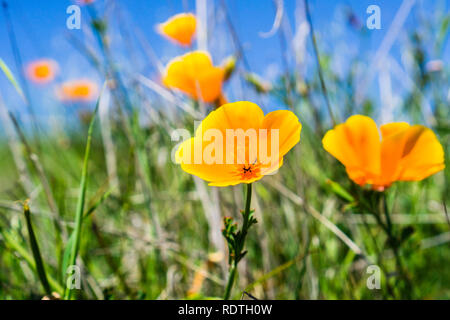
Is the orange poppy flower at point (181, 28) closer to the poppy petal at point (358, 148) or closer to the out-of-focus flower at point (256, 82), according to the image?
the out-of-focus flower at point (256, 82)

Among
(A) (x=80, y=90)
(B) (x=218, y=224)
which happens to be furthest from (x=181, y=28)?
(A) (x=80, y=90)

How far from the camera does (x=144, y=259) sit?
0.88 metres

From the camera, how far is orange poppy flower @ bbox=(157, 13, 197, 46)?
79 centimetres

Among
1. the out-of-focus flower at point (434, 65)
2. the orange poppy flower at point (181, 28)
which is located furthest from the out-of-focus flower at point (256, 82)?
the out-of-focus flower at point (434, 65)

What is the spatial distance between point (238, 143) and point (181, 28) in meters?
0.49

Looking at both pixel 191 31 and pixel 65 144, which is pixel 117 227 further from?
pixel 65 144

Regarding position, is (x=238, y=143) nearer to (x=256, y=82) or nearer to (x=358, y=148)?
(x=358, y=148)

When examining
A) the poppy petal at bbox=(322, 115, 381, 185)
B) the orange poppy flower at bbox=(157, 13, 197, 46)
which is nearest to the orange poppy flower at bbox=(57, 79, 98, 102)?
the orange poppy flower at bbox=(157, 13, 197, 46)

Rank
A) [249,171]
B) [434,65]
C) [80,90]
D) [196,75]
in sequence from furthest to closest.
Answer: [80,90], [434,65], [196,75], [249,171]

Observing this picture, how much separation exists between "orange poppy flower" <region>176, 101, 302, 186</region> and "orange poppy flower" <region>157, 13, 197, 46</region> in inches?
18.8

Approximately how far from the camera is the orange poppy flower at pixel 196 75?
62cm

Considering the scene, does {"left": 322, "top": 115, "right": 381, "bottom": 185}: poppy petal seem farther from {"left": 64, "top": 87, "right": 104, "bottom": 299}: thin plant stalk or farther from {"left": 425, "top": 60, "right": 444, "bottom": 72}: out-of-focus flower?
{"left": 425, "top": 60, "right": 444, "bottom": 72}: out-of-focus flower

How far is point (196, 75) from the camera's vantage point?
63 centimetres
